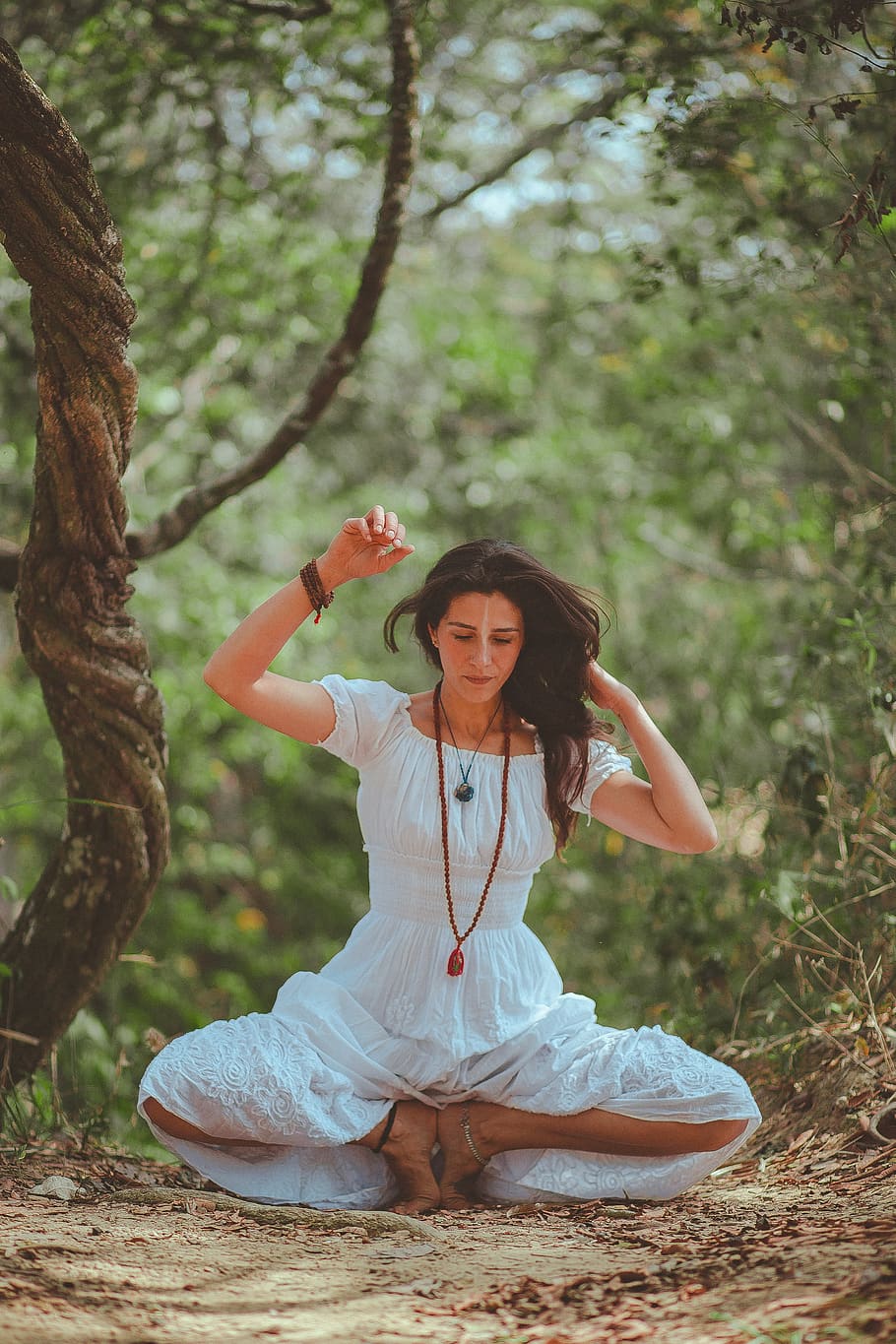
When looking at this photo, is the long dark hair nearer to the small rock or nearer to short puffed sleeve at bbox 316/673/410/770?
short puffed sleeve at bbox 316/673/410/770

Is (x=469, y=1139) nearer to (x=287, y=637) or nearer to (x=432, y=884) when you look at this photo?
(x=432, y=884)

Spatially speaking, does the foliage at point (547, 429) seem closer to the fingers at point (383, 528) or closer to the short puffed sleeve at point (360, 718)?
the short puffed sleeve at point (360, 718)

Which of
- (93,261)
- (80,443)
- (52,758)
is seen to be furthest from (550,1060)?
(52,758)

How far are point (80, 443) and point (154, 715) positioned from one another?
779 millimetres

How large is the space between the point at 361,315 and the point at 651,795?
182 cm

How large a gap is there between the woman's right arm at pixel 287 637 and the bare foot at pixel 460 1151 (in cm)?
97

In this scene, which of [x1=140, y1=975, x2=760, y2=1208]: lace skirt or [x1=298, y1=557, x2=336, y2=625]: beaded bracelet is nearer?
[x1=140, y1=975, x2=760, y2=1208]: lace skirt

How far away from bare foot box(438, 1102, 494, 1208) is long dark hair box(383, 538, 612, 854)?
0.70 meters

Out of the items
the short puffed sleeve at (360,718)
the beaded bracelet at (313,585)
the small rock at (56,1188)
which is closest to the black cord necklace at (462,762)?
the short puffed sleeve at (360,718)

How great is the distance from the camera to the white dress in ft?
9.34

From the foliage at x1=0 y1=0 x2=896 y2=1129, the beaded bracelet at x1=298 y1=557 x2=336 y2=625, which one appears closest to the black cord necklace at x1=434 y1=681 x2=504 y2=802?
the beaded bracelet at x1=298 y1=557 x2=336 y2=625

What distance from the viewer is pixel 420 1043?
2.99 meters

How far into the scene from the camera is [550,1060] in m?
2.99

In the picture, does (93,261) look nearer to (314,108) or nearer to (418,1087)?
(418,1087)
